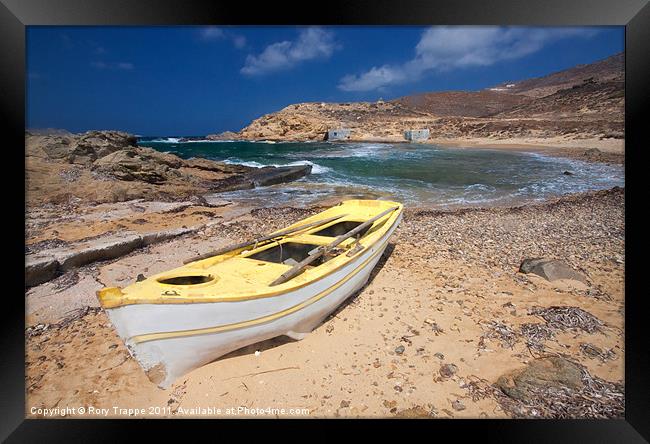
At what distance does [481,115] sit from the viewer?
44.3 metres

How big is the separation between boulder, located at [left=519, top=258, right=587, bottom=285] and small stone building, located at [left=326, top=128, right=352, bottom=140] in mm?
41692

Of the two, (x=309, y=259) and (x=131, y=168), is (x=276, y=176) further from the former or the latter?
(x=309, y=259)

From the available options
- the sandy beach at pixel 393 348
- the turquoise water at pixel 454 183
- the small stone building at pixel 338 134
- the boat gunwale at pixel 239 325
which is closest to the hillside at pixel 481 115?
the small stone building at pixel 338 134

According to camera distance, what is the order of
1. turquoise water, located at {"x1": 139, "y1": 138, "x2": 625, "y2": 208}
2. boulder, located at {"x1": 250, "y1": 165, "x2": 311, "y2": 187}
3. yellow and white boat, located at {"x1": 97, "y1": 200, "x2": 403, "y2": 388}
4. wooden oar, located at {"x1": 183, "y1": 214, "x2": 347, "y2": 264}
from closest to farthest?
yellow and white boat, located at {"x1": 97, "y1": 200, "x2": 403, "y2": 388}, wooden oar, located at {"x1": 183, "y1": 214, "x2": 347, "y2": 264}, turquoise water, located at {"x1": 139, "y1": 138, "x2": 625, "y2": 208}, boulder, located at {"x1": 250, "y1": 165, "x2": 311, "y2": 187}

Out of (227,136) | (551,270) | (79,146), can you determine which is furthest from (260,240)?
(227,136)

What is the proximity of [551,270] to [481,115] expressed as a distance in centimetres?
4547

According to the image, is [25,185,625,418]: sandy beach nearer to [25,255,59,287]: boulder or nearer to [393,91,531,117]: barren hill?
[25,255,59,287]: boulder

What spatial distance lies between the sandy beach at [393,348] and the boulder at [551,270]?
118 mm

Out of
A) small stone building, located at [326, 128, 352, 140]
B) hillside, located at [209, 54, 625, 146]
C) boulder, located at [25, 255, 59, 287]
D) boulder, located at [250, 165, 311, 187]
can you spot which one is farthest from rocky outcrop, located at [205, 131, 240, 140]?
boulder, located at [25, 255, 59, 287]

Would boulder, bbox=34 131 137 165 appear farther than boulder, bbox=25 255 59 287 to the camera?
Yes

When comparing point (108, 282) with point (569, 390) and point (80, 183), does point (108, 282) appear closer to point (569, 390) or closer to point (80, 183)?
point (569, 390)

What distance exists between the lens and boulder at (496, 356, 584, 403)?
114 inches

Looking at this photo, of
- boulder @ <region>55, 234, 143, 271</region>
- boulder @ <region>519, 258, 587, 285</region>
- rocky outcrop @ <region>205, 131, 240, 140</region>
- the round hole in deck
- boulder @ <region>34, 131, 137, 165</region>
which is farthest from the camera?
rocky outcrop @ <region>205, 131, 240, 140</region>
